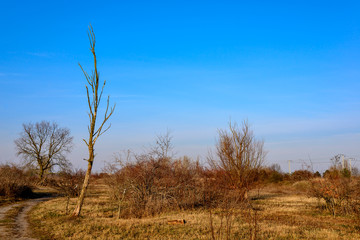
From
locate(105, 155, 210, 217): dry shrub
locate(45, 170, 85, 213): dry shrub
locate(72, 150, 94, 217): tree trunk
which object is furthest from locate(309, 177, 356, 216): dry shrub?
locate(45, 170, 85, 213): dry shrub

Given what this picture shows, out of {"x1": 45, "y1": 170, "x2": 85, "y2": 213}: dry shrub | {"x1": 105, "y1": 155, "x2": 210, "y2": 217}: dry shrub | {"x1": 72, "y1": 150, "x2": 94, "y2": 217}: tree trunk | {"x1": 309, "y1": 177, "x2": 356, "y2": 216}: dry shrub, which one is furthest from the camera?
{"x1": 45, "y1": 170, "x2": 85, "y2": 213}: dry shrub

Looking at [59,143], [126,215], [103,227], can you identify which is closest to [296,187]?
[126,215]

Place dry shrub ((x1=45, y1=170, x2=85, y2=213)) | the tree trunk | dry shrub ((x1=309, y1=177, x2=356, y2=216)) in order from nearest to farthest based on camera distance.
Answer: the tree trunk → dry shrub ((x1=309, y1=177, x2=356, y2=216)) → dry shrub ((x1=45, y1=170, x2=85, y2=213))

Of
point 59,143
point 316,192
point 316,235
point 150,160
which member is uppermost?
Answer: point 59,143

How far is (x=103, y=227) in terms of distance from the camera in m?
10.6

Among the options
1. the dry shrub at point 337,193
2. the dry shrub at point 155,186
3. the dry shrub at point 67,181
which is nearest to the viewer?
the dry shrub at point 337,193

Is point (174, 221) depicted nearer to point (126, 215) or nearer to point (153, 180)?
point (126, 215)

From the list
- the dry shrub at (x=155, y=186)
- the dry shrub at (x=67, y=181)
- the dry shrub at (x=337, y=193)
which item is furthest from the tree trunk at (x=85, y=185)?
the dry shrub at (x=337, y=193)

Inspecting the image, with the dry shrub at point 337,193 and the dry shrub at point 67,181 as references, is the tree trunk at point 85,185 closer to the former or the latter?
the dry shrub at point 67,181

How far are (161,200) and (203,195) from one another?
3.44 meters

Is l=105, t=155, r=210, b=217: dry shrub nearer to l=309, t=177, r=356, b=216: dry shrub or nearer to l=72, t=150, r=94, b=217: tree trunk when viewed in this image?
l=72, t=150, r=94, b=217: tree trunk

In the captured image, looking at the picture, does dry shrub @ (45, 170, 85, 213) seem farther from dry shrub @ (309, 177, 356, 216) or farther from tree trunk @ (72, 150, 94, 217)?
dry shrub @ (309, 177, 356, 216)

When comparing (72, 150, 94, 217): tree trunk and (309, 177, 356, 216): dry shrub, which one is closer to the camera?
(72, 150, 94, 217): tree trunk

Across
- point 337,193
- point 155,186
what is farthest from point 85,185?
point 337,193
